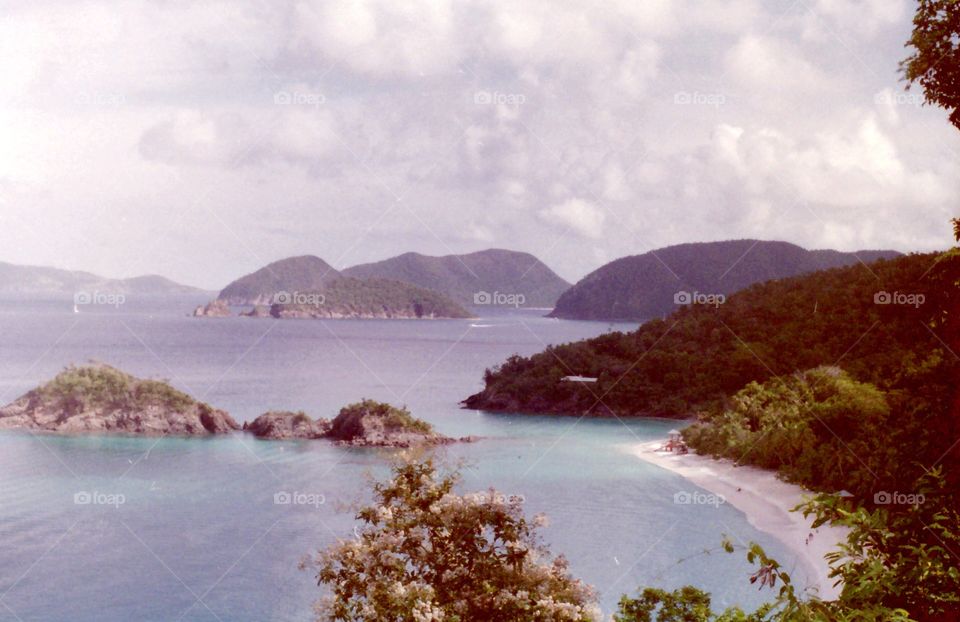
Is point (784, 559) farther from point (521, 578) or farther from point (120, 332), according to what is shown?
point (120, 332)

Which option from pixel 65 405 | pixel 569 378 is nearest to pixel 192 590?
pixel 65 405

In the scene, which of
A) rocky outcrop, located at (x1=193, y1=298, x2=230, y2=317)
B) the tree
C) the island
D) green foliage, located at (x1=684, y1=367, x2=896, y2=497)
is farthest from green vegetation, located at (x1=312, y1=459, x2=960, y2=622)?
rocky outcrop, located at (x1=193, y1=298, x2=230, y2=317)

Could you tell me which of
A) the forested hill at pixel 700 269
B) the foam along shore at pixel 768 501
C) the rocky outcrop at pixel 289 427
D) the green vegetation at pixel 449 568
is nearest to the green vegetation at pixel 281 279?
the forested hill at pixel 700 269

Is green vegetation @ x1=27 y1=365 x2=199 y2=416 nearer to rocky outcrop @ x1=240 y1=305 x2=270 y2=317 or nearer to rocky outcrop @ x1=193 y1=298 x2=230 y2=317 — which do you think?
rocky outcrop @ x1=240 y1=305 x2=270 y2=317

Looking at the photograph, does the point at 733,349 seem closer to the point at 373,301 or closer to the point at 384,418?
the point at 384,418

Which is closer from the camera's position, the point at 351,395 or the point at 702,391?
the point at 702,391

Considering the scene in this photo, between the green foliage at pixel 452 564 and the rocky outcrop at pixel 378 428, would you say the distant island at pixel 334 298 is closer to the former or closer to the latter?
the rocky outcrop at pixel 378 428

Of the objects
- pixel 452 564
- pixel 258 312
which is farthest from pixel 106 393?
pixel 258 312
